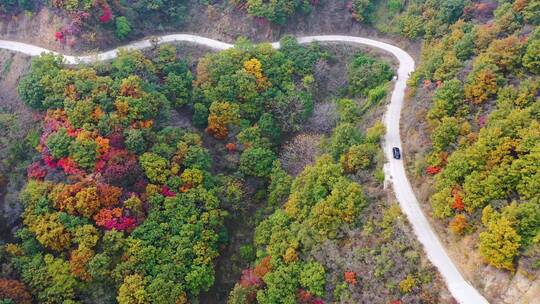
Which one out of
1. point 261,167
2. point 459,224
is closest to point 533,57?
point 459,224

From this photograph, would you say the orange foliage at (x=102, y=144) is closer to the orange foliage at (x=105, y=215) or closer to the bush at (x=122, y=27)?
the orange foliage at (x=105, y=215)

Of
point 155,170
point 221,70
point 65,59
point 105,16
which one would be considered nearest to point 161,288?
point 155,170

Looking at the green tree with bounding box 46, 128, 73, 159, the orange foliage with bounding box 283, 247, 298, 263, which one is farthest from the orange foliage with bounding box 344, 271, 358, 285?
the green tree with bounding box 46, 128, 73, 159

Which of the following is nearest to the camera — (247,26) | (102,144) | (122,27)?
(102,144)

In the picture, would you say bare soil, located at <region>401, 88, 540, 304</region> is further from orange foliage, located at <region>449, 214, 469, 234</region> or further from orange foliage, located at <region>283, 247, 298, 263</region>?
orange foliage, located at <region>283, 247, 298, 263</region>

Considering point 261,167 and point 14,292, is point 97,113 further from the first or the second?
point 14,292

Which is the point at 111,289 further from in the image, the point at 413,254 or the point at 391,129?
the point at 391,129
